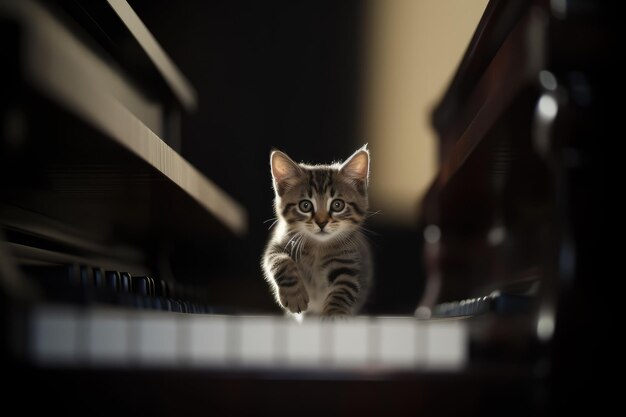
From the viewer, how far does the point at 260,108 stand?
1782 millimetres

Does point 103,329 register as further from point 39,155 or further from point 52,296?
point 39,155

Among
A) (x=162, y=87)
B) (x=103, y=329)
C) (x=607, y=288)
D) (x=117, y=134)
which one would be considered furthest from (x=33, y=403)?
(x=162, y=87)

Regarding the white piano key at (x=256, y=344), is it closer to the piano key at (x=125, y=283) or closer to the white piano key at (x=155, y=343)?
the white piano key at (x=155, y=343)

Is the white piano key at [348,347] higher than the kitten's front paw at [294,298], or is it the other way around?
the kitten's front paw at [294,298]

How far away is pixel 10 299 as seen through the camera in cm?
73

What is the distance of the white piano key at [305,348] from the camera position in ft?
2.70

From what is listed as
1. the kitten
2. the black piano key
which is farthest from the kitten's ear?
the black piano key

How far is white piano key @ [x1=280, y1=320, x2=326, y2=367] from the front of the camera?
2.70ft

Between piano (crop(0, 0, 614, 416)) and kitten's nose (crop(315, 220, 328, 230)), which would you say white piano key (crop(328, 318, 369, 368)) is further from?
kitten's nose (crop(315, 220, 328, 230))

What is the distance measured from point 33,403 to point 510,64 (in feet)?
2.45

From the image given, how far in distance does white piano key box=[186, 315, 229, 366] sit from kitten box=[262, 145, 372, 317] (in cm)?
52

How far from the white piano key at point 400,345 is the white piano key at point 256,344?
A: 0.48 ft

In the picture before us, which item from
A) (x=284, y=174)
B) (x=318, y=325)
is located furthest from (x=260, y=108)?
(x=318, y=325)

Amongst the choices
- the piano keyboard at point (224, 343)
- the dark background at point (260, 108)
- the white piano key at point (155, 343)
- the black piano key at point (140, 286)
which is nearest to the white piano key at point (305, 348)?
the piano keyboard at point (224, 343)
